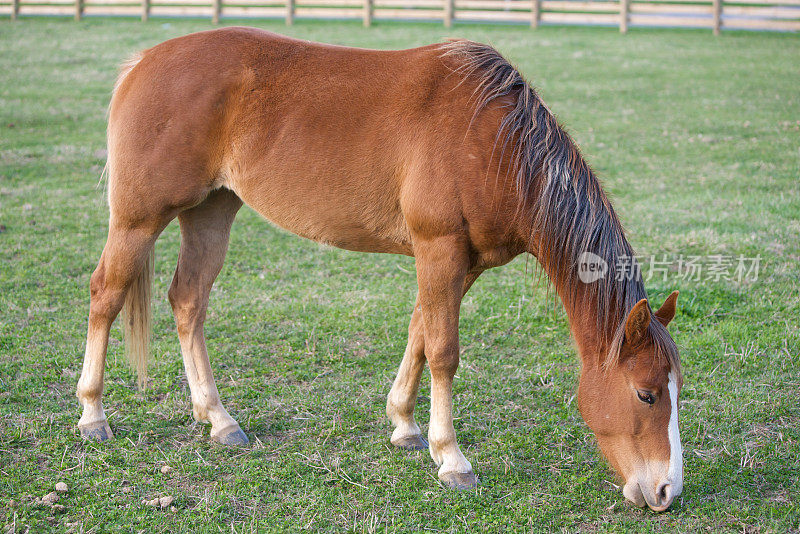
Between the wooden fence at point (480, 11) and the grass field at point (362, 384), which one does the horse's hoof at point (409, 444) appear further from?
the wooden fence at point (480, 11)

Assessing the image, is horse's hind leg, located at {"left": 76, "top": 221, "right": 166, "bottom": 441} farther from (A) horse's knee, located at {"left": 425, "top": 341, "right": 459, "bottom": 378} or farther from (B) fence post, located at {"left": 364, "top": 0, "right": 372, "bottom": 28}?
(B) fence post, located at {"left": 364, "top": 0, "right": 372, "bottom": 28}

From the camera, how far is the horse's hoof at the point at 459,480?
11.3 ft

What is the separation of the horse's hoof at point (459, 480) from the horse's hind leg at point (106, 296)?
1780 millimetres

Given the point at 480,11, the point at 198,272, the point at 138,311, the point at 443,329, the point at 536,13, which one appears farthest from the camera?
the point at 480,11

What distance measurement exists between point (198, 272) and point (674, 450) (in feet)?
8.71

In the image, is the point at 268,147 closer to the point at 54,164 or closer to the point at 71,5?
the point at 54,164

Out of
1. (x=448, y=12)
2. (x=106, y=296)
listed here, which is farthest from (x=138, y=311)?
(x=448, y=12)

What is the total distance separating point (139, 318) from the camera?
402cm

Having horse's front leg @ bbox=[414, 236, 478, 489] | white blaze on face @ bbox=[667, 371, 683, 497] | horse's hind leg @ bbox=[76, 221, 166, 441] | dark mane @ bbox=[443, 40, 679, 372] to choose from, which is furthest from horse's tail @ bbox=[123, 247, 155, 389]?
white blaze on face @ bbox=[667, 371, 683, 497]

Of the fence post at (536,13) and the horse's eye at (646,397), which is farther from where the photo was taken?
the fence post at (536,13)

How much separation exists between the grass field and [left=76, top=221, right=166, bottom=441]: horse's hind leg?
154 mm

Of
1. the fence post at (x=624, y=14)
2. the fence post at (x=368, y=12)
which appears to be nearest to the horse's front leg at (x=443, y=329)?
the fence post at (x=368, y=12)

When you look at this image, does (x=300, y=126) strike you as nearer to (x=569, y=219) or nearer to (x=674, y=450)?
(x=569, y=219)

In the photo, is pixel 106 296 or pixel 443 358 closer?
pixel 443 358
